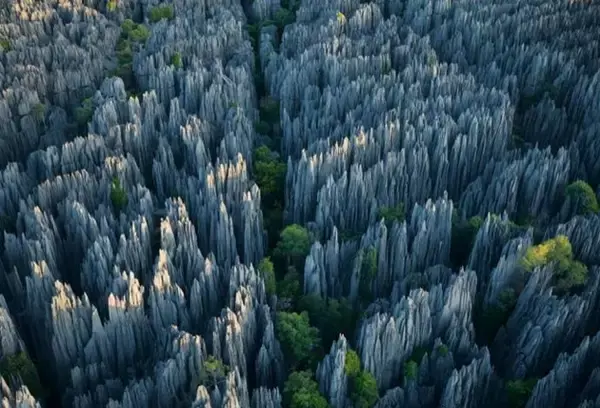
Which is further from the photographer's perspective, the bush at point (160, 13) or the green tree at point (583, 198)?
the bush at point (160, 13)

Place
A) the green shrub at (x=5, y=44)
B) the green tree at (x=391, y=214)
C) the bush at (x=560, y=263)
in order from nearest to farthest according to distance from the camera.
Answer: the bush at (x=560, y=263), the green tree at (x=391, y=214), the green shrub at (x=5, y=44)

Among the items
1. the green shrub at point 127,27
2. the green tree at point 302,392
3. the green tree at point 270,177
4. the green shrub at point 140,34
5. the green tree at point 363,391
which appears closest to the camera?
the green tree at point 302,392

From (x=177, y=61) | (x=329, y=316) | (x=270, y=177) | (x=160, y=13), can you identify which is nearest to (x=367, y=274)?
(x=329, y=316)

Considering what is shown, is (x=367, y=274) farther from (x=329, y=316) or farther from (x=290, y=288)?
(x=290, y=288)

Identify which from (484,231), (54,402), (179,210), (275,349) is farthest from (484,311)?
(54,402)

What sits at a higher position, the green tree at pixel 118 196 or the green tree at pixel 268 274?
the green tree at pixel 118 196

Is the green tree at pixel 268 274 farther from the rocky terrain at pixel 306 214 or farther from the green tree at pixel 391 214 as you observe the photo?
the green tree at pixel 391 214

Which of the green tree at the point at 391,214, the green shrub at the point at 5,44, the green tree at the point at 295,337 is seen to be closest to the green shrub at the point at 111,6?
the green shrub at the point at 5,44
